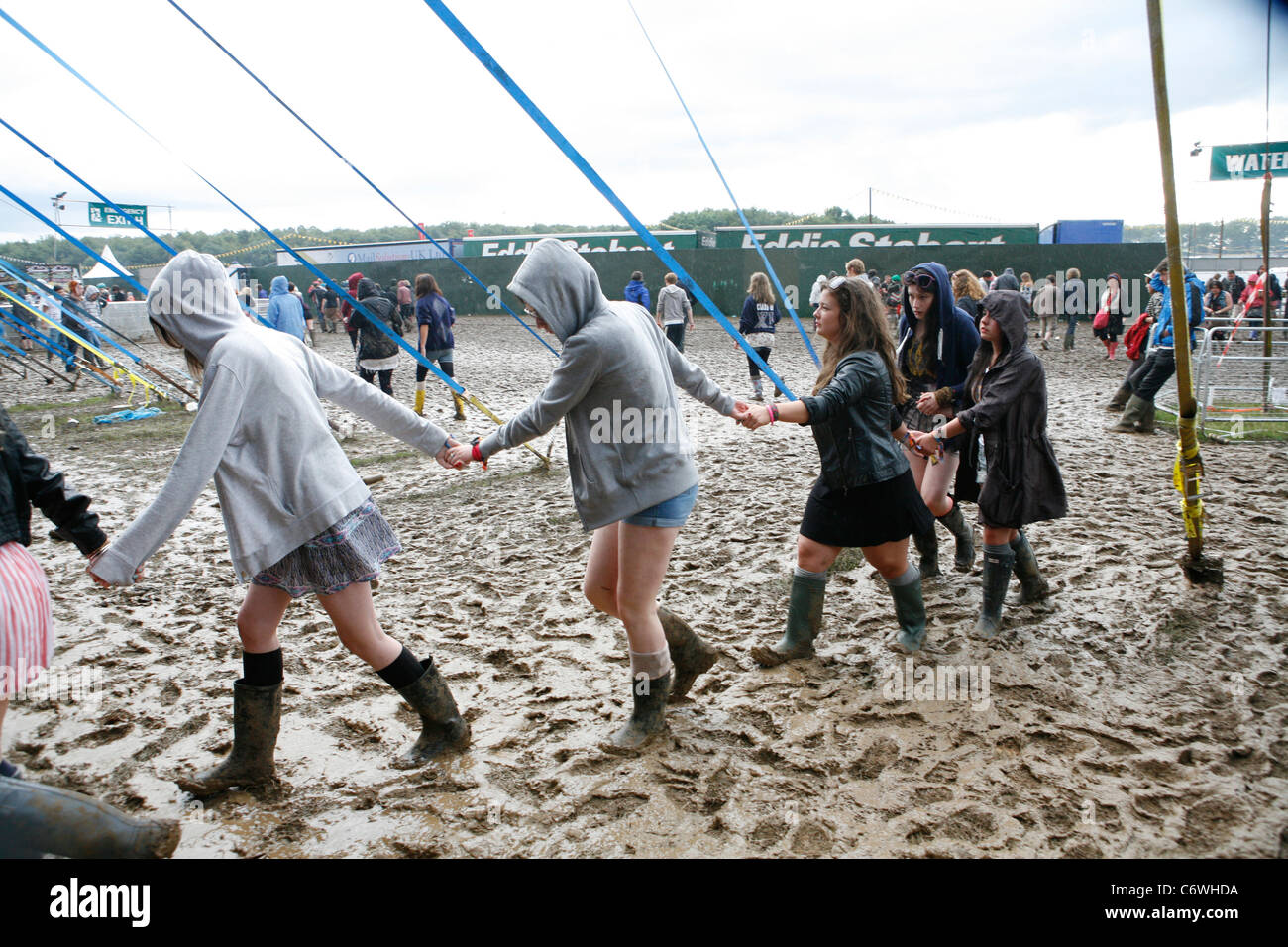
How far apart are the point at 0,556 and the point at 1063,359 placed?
15.8 m

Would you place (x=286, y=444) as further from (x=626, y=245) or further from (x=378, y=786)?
(x=626, y=245)

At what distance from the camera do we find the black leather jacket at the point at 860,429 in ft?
10.6

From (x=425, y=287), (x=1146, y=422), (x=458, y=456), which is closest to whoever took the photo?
(x=458, y=456)

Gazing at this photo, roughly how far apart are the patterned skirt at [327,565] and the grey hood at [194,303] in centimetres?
65

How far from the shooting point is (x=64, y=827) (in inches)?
79.1

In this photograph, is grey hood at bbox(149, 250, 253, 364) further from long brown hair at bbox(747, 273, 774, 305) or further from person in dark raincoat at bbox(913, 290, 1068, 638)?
long brown hair at bbox(747, 273, 774, 305)

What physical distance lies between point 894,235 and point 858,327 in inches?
973

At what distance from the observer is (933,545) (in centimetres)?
441

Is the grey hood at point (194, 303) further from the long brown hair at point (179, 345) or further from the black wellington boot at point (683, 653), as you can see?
the black wellington boot at point (683, 653)

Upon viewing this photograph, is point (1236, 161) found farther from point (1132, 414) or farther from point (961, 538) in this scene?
point (961, 538)

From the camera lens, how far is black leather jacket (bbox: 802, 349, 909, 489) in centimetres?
324

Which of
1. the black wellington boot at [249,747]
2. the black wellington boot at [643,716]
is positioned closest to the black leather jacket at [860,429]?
the black wellington boot at [643,716]

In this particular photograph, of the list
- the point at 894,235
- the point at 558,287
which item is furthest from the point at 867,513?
the point at 894,235

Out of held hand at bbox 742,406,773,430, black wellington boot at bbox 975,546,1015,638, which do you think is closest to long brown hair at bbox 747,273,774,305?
black wellington boot at bbox 975,546,1015,638
